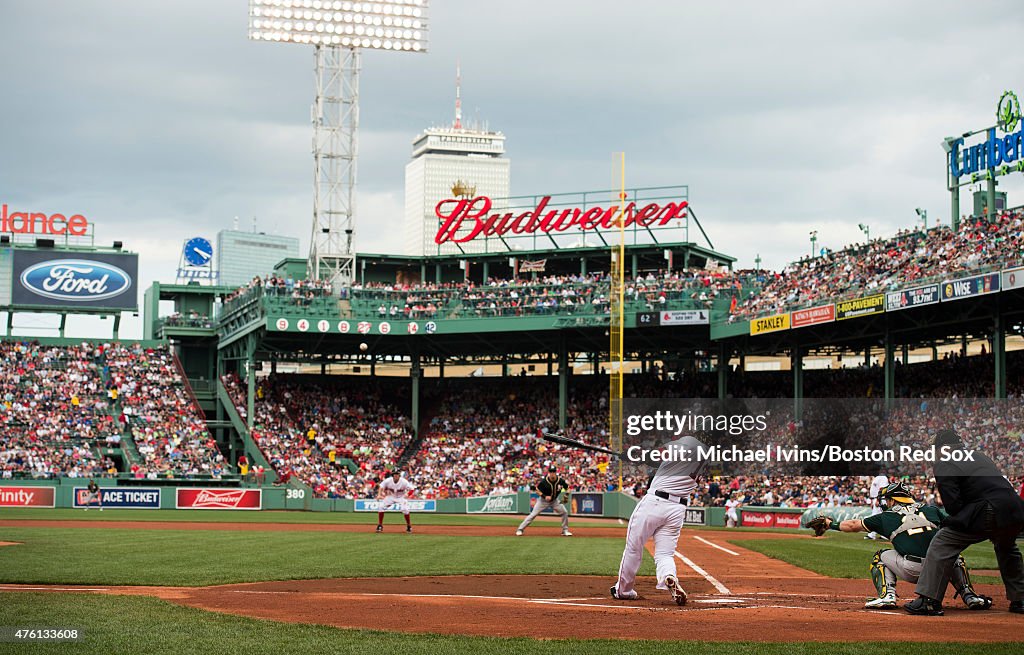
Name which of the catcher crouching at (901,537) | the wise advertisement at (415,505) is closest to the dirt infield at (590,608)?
the catcher crouching at (901,537)

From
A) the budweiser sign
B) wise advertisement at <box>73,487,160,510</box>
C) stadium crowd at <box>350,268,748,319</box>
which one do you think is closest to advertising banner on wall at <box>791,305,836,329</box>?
stadium crowd at <box>350,268,748,319</box>

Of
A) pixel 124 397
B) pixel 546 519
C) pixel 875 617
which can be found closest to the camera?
pixel 875 617

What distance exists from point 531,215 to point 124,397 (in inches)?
913

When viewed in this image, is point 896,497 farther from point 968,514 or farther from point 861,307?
point 861,307

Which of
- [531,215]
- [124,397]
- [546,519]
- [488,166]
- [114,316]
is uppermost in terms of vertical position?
[488,166]

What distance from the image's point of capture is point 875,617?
1132cm

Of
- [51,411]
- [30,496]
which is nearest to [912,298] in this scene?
[30,496]

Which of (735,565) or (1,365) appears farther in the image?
(1,365)

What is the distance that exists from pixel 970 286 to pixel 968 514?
23496 millimetres

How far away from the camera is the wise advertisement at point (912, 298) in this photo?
3403cm

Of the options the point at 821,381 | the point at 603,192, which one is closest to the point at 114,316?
the point at 603,192

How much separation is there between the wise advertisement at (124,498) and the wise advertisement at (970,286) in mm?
30788

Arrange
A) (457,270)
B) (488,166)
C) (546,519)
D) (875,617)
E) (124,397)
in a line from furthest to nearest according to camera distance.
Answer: (488,166), (457,270), (124,397), (546,519), (875,617)

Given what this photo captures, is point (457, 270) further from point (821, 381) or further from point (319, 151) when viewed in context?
point (821, 381)
